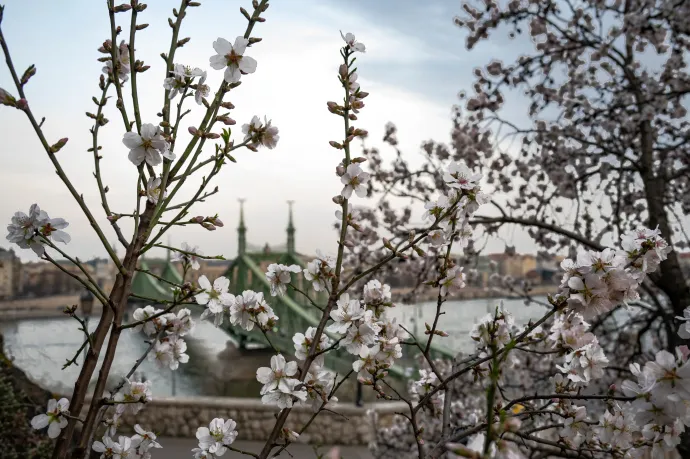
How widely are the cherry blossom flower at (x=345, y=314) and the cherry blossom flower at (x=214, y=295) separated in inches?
6.9

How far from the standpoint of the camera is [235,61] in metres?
0.79

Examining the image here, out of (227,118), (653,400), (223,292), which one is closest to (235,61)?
(227,118)

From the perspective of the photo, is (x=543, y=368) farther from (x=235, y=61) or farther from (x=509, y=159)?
(x=235, y=61)

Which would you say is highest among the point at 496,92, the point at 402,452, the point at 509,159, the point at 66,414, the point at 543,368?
the point at 496,92

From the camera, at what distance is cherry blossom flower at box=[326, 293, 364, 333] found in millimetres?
841

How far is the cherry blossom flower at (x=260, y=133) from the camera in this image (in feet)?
2.63

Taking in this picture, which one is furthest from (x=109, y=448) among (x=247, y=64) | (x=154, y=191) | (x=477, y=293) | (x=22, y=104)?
(x=477, y=293)

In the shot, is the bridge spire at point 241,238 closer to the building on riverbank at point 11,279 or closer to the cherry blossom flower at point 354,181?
the building on riverbank at point 11,279

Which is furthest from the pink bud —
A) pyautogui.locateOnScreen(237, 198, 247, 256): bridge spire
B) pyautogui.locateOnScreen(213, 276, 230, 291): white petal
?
pyautogui.locateOnScreen(237, 198, 247, 256): bridge spire

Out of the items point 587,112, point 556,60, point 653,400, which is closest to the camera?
point 653,400

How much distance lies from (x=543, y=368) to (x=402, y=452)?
1.64m

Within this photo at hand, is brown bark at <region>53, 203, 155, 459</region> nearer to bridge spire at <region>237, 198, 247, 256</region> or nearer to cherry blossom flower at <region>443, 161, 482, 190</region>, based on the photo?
cherry blossom flower at <region>443, 161, 482, 190</region>

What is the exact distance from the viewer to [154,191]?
0.75 metres

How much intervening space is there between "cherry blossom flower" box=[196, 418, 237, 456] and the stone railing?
5.38 m
